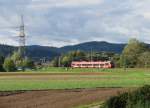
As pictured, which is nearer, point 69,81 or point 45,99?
point 45,99

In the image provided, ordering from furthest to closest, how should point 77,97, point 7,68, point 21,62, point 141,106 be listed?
point 21,62, point 7,68, point 77,97, point 141,106

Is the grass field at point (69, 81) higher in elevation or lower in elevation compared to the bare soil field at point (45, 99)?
higher

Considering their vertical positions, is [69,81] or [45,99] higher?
[69,81]

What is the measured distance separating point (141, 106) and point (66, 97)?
18.6 m

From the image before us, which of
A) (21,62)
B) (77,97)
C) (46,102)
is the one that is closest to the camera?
(46,102)

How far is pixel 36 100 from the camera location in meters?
35.5

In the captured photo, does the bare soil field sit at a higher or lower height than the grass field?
lower

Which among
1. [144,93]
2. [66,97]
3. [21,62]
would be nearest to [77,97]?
[66,97]

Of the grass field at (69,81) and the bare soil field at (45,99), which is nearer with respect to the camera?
the bare soil field at (45,99)

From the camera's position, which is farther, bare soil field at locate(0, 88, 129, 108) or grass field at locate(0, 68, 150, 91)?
grass field at locate(0, 68, 150, 91)

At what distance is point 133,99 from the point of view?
748 inches

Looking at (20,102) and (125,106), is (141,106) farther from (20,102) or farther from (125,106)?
(20,102)

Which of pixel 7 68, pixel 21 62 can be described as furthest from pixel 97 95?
pixel 21 62

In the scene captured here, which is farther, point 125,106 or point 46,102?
point 46,102
